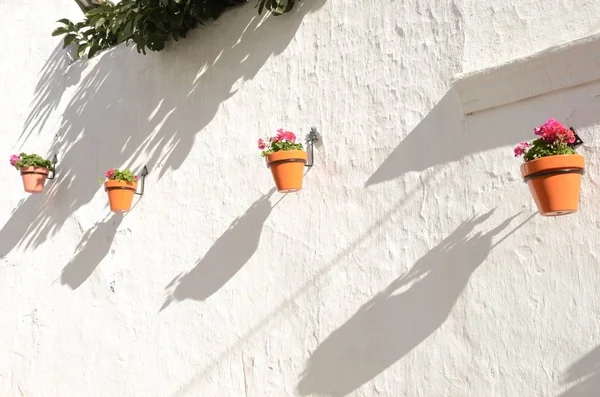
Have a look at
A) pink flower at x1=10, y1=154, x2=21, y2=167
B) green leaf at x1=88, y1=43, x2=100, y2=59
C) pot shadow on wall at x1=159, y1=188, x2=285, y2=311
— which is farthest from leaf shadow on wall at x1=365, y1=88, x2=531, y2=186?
pink flower at x1=10, y1=154, x2=21, y2=167

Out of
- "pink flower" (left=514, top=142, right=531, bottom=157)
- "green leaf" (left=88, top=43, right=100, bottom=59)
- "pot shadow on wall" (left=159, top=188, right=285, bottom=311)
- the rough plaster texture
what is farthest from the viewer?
"green leaf" (left=88, top=43, right=100, bottom=59)

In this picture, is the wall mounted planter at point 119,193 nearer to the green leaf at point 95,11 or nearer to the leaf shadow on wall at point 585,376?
the green leaf at point 95,11

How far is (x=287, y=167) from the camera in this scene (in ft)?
10.5

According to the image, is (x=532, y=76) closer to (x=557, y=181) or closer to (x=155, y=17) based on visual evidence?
(x=557, y=181)

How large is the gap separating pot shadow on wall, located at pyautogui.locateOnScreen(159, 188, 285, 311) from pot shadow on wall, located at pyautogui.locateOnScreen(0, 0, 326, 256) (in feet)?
2.18

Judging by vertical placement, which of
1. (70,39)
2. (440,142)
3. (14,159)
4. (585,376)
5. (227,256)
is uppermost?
(70,39)

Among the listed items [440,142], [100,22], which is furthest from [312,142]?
[100,22]

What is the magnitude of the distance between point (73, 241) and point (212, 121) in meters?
1.48

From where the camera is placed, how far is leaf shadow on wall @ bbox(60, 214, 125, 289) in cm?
429

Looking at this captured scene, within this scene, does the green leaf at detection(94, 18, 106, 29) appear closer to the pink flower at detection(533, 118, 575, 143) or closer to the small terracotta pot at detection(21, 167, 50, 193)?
the small terracotta pot at detection(21, 167, 50, 193)

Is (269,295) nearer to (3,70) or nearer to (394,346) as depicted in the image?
(394,346)

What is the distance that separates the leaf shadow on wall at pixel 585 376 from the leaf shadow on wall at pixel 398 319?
549 millimetres

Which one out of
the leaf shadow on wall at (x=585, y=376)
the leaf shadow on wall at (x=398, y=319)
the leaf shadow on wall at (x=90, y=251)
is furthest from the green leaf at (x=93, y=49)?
the leaf shadow on wall at (x=585, y=376)

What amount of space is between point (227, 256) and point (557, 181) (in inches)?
76.6
